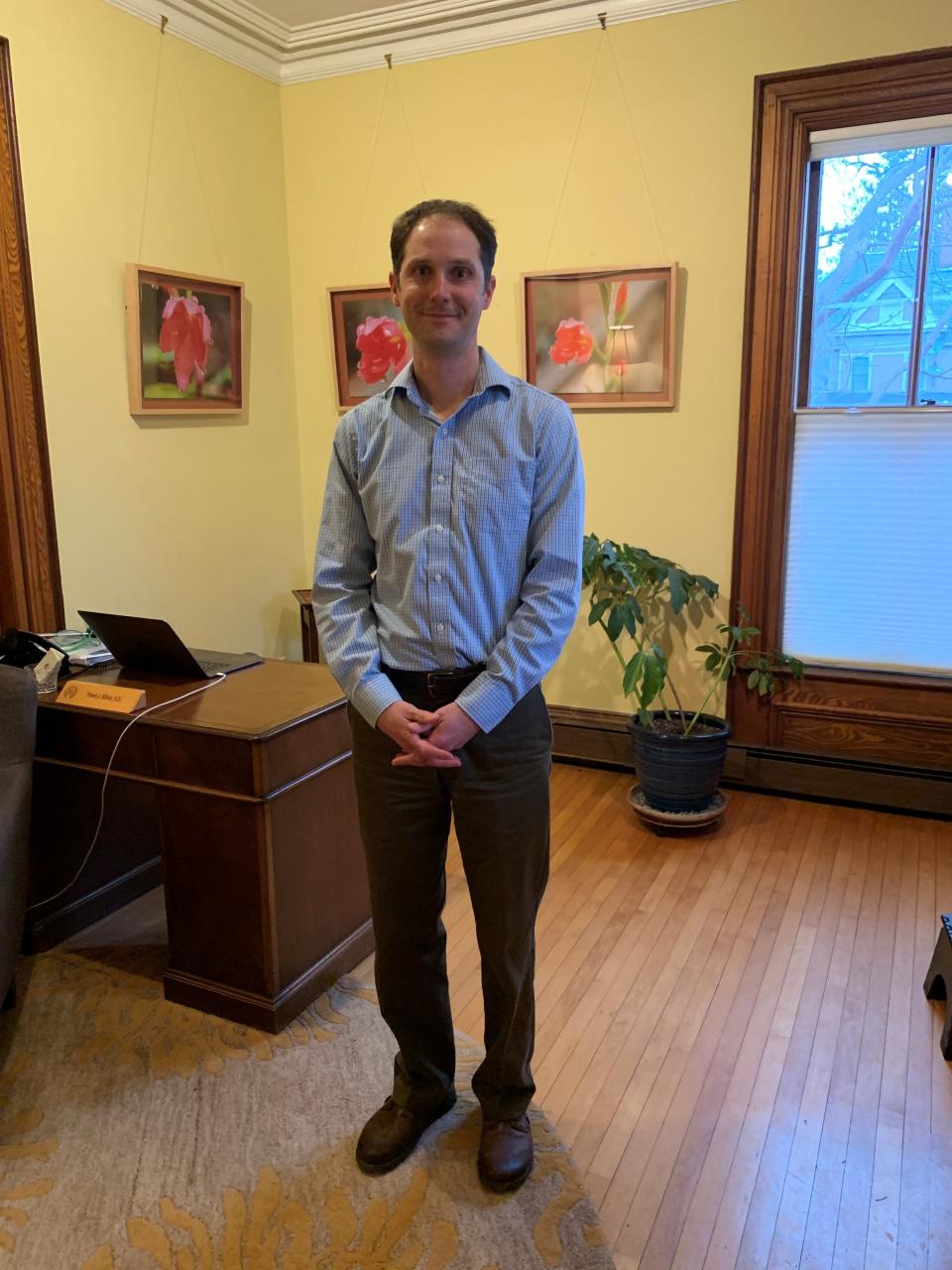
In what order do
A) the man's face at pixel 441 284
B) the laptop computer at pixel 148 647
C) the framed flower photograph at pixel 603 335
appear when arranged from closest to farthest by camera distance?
1. the man's face at pixel 441 284
2. the laptop computer at pixel 148 647
3. the framed flower photograph at pixel 603 335

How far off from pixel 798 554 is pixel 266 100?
8.89 feet

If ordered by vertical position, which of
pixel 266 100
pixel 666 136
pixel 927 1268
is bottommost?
pixel 927 1268

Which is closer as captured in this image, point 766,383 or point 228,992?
point 228,992

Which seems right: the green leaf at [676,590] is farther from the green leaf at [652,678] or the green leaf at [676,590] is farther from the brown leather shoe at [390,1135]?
the brown leather shoe at [390,1135]

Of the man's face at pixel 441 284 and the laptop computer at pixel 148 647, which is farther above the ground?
the man's face at pixel 441 284

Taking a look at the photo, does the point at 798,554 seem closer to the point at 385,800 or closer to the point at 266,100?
the point at 385,800

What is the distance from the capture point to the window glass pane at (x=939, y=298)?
2.96 meters

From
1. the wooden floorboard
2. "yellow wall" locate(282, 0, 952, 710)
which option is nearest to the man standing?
the wooden floorboard

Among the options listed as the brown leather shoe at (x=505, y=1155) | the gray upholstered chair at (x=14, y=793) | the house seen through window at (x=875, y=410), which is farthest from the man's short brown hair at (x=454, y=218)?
the house seen through window at (x=875, y=410)

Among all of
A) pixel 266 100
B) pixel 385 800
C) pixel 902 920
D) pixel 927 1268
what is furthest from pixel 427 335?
pixel 266 100

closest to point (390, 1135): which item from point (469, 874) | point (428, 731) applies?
point (469, 874)

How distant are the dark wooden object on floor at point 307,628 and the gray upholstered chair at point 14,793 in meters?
1.77

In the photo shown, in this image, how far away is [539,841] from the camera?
1553 mm

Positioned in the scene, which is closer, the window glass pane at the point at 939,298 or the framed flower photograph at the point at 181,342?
the window glass pane at the point at 939,298
